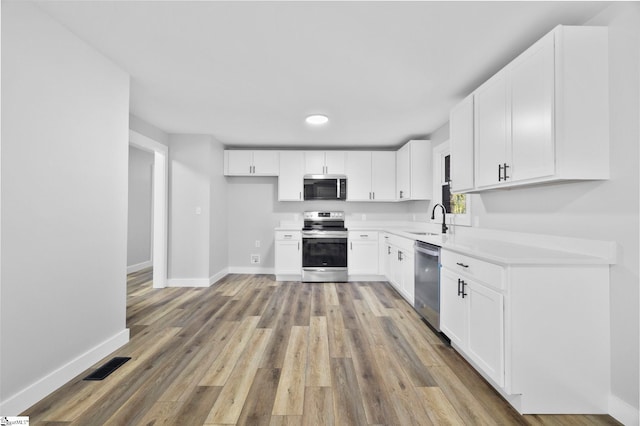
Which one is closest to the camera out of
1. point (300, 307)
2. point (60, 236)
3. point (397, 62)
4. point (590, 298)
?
point (590, 298)

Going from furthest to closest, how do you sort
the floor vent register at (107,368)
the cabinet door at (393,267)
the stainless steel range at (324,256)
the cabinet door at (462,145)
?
1. the stainless steel range at (324,256)
2. the cabinet door at (393,267)
3. the cabinet door at (462,145)
4. the floor vent register at (107,368)

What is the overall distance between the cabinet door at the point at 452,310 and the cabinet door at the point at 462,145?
33.6 inches

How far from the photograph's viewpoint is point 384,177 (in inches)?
204

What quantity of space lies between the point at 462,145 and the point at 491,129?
43 centimetres

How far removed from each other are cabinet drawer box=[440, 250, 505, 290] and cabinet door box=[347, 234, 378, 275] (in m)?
2.31

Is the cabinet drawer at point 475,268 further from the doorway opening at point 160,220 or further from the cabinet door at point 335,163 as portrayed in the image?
the doorway opening at point 160,220

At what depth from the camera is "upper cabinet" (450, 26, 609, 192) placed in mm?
1682

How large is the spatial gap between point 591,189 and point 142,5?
9.63ft

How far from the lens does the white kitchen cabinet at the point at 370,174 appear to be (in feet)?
17.0

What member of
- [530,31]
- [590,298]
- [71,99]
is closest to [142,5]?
[71,99]

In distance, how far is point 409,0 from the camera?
168cm

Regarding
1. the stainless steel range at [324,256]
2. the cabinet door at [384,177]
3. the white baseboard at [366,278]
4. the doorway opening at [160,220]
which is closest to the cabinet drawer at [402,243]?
the white baseboard at [366,278]

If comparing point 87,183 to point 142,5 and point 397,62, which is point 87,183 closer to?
point 142,5

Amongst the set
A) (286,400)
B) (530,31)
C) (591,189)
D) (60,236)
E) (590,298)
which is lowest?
(286,400)
